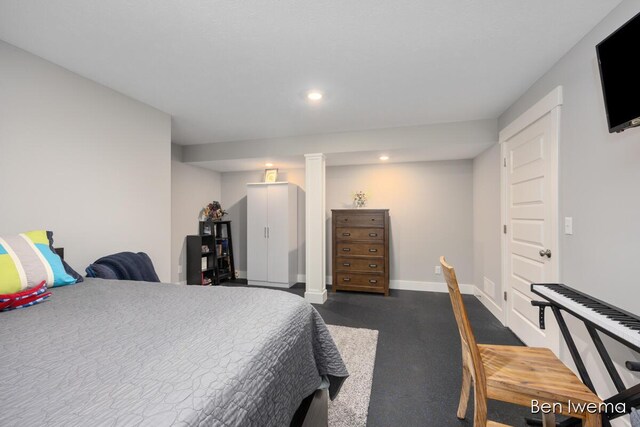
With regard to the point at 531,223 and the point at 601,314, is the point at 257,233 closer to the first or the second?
the point at 531,223

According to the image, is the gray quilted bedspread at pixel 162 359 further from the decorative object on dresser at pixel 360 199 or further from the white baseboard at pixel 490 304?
the decorative object on dresser at pixel 360 199

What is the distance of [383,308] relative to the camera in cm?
358

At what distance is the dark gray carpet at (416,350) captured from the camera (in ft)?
5.52

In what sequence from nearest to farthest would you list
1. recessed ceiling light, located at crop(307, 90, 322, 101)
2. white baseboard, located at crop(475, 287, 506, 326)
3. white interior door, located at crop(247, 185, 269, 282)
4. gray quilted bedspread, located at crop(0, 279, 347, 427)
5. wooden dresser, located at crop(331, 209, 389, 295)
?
1. gray quilted bedspread, located at crop(0, 279, 347, 427)
2. recessed ceiling light, located at crop(307, 90, 322, 101)
3. white baseboard, located at crop(475, 287, 506, 326)
4. wooden dresser, located at crop(331, 209, 389, 295)
5. white interior door, located at crop(247, 185, 269, 282)

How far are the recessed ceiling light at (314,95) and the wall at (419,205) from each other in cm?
218

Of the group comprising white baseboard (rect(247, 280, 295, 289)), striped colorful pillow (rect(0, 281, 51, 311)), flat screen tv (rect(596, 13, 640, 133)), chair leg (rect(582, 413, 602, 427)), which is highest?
flat screen tv (rect(596, 13, 640, 133))

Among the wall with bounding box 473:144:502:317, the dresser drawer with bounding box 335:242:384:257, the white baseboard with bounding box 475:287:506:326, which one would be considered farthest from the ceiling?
the white baseboard with bounding box 475:287:506:326

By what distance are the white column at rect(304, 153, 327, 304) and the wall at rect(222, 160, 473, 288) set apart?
0.99 m

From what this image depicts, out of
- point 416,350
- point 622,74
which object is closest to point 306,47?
point 622,74

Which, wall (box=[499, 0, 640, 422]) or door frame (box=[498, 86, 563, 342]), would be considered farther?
door frame (box=[498, 86, 563, 342])

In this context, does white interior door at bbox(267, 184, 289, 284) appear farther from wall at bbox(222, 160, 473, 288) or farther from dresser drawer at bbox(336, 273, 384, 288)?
dresser drawer at bbox(336, 273, 384, 288)

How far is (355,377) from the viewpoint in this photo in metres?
2.03

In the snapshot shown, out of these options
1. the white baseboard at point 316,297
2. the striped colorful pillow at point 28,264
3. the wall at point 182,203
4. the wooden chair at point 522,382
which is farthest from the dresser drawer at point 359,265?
the striped colorful pillow at point 28,264

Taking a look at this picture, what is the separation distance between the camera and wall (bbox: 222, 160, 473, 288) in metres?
4.26
